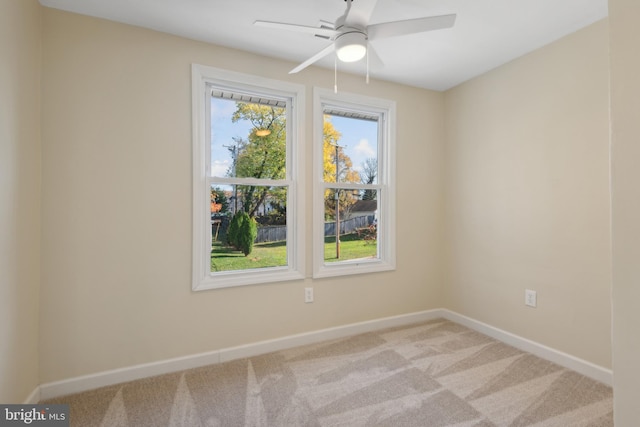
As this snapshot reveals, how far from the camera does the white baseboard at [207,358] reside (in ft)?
6.69

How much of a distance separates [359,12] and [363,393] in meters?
2.24

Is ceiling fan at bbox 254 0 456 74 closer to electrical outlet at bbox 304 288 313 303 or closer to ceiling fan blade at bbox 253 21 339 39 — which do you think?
ceiling fan blade at bbox 253 21 339 39

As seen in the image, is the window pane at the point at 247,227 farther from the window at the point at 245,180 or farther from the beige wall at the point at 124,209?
the beige wall at the point at 124,209

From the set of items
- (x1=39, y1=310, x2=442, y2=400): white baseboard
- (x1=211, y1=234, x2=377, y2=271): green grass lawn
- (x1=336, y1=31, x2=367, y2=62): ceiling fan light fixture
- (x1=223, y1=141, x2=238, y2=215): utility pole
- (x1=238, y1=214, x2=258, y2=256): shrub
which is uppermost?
(x1=336, y1=31, x2=367, y2=62): ceiling fan light fixture

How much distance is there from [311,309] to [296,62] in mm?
2202

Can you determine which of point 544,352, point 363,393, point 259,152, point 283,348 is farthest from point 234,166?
point 544,352

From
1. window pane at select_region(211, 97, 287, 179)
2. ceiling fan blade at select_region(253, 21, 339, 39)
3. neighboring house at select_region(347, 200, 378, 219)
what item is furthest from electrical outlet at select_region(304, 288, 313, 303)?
ceiling fan blade at select_region(253, 21, 339, 39)

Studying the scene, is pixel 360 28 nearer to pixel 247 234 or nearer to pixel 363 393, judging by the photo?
pixel 247 234

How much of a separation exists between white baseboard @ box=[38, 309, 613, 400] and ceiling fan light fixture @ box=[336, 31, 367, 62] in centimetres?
225

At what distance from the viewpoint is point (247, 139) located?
107 inches

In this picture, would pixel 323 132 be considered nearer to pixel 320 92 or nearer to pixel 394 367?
pixel 320 92

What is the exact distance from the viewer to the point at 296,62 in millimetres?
2740

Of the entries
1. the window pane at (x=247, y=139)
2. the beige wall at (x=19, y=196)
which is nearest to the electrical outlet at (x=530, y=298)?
the window pane at (x=247, y=139)

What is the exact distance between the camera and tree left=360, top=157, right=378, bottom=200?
322 centimetres
